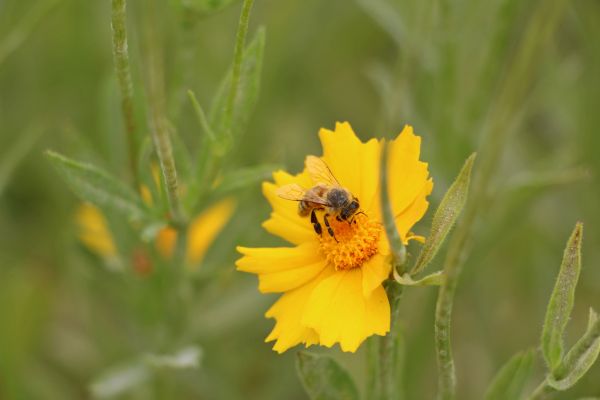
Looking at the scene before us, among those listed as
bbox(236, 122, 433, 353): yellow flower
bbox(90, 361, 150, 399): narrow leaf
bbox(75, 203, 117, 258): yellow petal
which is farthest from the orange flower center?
bbox(75, 203, 117, 258): yellow petal

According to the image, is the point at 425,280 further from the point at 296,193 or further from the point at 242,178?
the point at 242,178

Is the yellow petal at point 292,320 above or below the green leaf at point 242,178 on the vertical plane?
below

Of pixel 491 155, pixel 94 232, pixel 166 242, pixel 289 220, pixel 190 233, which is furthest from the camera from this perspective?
pixel 94 232

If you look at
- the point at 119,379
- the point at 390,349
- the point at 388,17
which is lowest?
the point at 390,349

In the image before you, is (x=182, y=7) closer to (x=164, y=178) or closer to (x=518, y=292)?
(x=164, y=178)

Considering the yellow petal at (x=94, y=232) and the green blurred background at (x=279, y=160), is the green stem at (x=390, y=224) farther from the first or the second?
the yellow petal at (x=94, y=232)

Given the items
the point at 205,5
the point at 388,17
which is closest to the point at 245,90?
the point at 205,5

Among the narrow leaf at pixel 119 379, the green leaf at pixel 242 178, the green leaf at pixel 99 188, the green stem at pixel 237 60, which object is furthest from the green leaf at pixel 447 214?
the narrow leaf at pixel 119 379
